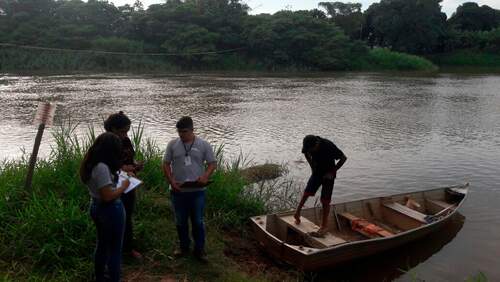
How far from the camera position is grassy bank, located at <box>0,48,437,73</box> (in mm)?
46531

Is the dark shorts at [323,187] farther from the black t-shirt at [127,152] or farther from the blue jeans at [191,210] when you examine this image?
the black t-shirt at [127,152]

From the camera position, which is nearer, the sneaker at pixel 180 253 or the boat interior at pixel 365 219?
the sneaker at pixel 180 253

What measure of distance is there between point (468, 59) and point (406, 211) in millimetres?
63960

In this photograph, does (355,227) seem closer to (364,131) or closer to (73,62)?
(364,131)

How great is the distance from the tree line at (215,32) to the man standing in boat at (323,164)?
45261mm

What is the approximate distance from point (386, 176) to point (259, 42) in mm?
44555

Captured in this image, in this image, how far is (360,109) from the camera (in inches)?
877

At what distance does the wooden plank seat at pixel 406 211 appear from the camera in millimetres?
7504

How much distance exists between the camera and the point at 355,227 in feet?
23.8

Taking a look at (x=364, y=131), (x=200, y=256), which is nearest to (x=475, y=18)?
(x=364, y=131)

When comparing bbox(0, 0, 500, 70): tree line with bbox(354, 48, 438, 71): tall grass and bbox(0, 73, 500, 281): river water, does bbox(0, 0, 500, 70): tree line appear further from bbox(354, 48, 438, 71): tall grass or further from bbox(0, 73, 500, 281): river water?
bbox(0, 73, 500, 281): river water

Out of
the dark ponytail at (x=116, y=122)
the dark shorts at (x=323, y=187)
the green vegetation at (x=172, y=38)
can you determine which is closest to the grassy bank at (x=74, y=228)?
the dark shorts at (x=323, y=187)

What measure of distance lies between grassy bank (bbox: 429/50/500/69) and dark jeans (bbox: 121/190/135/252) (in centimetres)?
6687

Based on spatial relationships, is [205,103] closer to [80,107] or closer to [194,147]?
[80,107]
